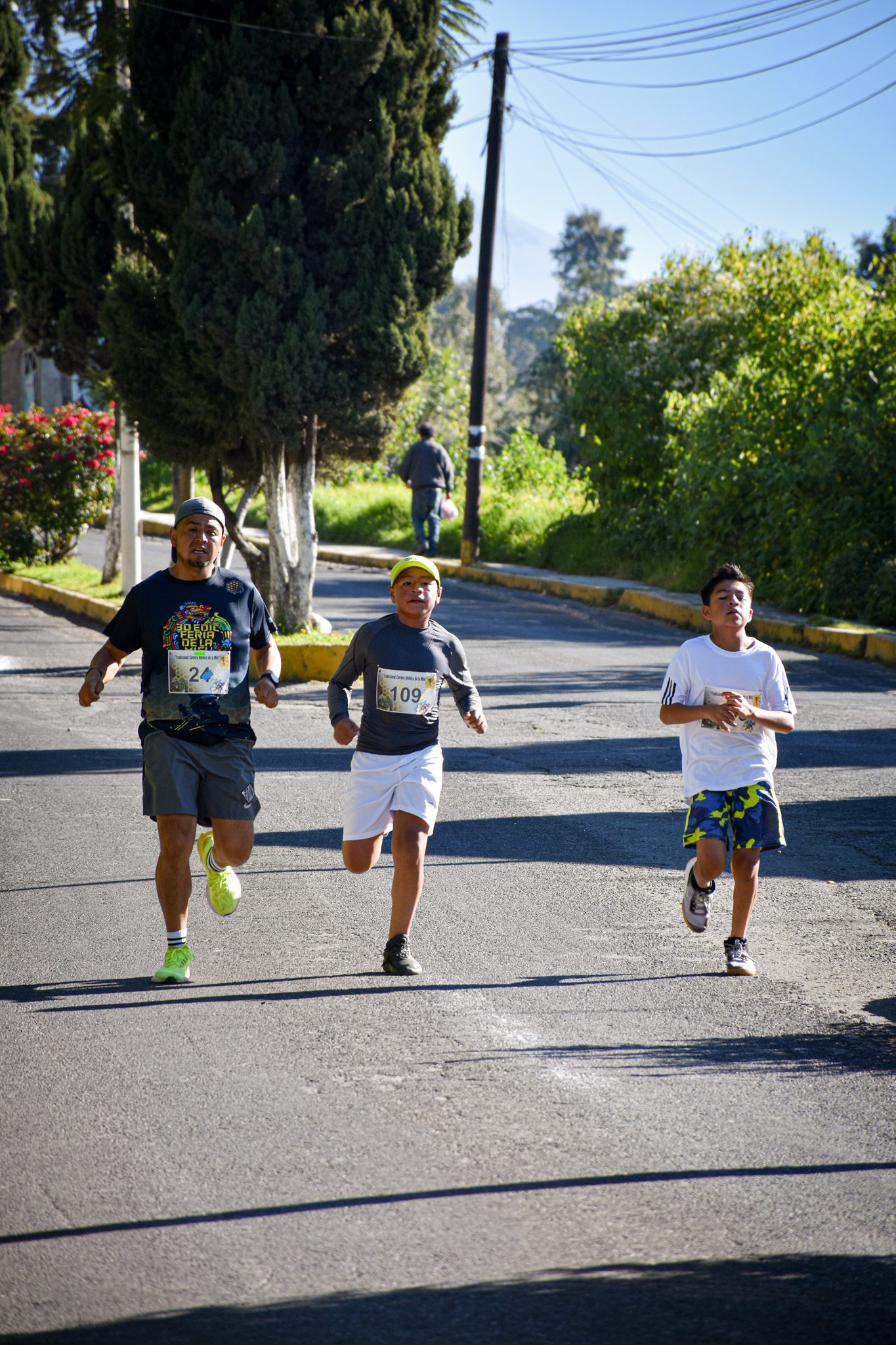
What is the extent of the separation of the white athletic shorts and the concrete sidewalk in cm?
719

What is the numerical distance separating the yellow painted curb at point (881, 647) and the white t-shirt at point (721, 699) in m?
8.99

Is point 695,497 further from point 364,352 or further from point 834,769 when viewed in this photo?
point 834,769

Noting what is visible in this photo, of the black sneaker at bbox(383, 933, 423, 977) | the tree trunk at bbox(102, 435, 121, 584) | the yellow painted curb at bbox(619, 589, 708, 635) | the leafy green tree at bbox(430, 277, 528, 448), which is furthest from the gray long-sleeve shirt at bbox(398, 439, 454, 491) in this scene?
the leafy green tree at bbox(430, 277, 528, 448)

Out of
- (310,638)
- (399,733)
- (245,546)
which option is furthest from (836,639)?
(399,733)

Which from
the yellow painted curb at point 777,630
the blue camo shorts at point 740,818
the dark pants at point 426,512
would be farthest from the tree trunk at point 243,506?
the blue camo shorts at point 740,818

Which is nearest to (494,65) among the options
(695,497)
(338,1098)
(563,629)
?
(695,497)

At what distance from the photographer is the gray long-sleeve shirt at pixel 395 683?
5.54 m

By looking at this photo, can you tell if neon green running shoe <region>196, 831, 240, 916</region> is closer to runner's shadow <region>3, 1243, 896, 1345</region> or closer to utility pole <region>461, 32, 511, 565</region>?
runner's shadow <region>3, 1243, 896, 1345</region>

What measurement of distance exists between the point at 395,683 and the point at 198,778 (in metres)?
0.82

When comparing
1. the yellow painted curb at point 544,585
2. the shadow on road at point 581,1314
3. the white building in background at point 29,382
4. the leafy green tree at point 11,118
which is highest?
the leafy green tree at point 11,118

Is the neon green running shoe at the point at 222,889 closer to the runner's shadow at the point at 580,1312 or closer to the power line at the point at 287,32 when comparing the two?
the runner's shadow at the point at 580,1312

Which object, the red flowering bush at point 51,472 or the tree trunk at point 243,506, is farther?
the red flowering bush at point 51,472

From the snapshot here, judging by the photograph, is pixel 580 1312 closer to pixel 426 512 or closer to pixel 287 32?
pixel 287 32

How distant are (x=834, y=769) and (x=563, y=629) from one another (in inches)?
301
